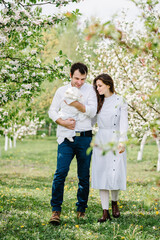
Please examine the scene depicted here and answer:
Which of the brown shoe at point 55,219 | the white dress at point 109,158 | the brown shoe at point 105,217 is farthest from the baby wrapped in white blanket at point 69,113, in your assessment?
the brown shoe at point 105,217

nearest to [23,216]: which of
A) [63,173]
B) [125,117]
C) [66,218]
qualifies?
[66,218]

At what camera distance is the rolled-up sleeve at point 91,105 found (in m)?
4.16

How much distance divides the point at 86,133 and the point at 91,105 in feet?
1.30

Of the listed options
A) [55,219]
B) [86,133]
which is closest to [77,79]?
[86,133]

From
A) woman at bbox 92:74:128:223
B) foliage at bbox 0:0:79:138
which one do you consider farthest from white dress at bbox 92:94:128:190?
foliage at bbox 0:0:79:138

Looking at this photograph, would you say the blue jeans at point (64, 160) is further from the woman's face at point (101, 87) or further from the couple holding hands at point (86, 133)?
the woman's face at point (101, 87)

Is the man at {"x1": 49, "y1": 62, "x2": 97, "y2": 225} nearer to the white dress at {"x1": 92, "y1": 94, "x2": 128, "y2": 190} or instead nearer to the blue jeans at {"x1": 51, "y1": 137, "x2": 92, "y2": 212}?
the blue jeans at {"x1": 51, "y1": 137, "x2": 92, "y2": 212}

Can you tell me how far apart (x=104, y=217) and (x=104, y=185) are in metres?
0.45

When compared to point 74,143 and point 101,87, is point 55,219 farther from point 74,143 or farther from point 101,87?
point 101,87

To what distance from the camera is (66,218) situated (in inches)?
177

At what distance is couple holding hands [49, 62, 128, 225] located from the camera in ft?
14.0

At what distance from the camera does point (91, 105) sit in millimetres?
4234

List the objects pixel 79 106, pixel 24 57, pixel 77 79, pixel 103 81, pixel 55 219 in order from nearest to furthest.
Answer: pixel 79 106 < pixel 55 219 < pixel 77 79 < pixel 103 81 < pixel 24 57

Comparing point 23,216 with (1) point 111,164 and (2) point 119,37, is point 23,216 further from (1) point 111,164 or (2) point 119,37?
(2) point 119,37
